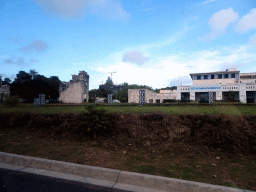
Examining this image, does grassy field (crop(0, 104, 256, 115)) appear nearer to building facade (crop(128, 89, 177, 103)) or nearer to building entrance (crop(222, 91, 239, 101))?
building entrance (crop(222, 91, 239, 101))

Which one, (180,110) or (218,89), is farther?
(218,89)

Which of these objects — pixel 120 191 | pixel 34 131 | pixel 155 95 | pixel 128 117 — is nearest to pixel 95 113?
pixel 128 117

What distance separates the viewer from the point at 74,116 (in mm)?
9148

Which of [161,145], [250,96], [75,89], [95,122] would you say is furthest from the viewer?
[250,96]

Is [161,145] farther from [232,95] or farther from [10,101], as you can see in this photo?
[232,95]

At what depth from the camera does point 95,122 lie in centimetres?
791

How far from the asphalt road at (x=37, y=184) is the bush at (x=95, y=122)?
3135 millimetres

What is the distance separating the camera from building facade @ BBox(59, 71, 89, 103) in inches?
1266

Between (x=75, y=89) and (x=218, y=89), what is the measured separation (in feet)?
85.4

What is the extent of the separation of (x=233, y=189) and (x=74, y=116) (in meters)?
7.11

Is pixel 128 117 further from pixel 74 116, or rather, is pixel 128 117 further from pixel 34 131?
pixel 34 131

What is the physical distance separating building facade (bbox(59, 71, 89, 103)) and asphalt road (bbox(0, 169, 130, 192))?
27743 mm

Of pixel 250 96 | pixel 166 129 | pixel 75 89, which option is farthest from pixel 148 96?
pixel 166 129

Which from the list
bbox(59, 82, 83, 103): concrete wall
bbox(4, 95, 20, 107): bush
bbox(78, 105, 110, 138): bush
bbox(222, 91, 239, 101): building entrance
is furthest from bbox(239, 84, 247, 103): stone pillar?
bbox(4, 95, 20, 107): bush
